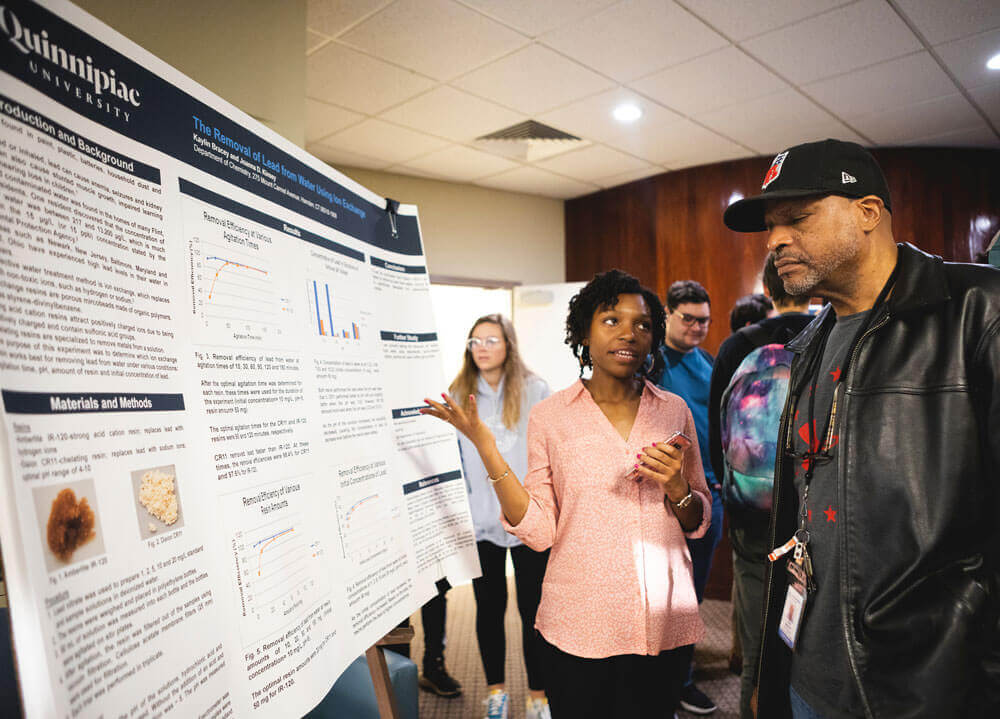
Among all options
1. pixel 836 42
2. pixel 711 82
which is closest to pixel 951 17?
pixel 836 42

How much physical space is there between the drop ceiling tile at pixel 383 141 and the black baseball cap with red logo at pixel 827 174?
3.02 m

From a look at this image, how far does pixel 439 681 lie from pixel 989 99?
169 inches

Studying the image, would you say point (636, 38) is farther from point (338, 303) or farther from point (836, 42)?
point (338, 303)

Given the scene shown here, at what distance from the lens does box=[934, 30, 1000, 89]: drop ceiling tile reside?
268cm

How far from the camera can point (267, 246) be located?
100 centimetres

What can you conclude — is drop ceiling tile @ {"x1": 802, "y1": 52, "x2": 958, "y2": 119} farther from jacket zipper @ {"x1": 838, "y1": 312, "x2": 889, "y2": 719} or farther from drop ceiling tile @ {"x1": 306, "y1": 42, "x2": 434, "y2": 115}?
jacket zipper @ {"x1": 838, "y1": 312, "x2": 889, "y2": 719}

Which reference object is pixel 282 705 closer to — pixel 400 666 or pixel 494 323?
pixel 400 666

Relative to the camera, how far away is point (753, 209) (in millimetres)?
1239

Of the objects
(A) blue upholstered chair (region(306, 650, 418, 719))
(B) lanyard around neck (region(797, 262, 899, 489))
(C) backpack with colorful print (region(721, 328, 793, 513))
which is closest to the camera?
(B) lanyard around neck (region(797, 262, 899, 489))

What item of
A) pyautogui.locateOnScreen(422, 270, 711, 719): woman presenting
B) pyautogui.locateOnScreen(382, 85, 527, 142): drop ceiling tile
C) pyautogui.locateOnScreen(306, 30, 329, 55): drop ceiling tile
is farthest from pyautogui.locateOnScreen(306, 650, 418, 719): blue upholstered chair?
pyautogui.locateOnScreen(382, 85, 527, 142): drop ceiling tile

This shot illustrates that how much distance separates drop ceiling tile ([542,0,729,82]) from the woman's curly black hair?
1.48 metres

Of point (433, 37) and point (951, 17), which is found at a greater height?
point (433, 37)

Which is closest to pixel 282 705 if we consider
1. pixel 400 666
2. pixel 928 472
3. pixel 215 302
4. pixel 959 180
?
pixel 215 302

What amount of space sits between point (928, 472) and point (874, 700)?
0.38 m
